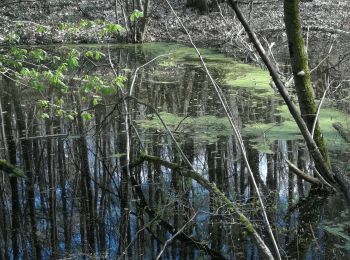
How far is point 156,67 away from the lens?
11.4 m

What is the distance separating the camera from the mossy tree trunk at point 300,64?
4.13 meters

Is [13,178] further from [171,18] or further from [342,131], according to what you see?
[171,18]

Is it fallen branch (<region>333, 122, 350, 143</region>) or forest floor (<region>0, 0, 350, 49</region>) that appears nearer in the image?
fallen branch (<region>333, 122, 350, 143</region>)

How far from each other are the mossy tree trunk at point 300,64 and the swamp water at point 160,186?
0.73m

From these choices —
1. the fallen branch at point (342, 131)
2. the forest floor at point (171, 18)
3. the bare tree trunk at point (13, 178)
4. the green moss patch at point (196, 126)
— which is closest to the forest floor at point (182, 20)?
the forest floor at point (171, 18)

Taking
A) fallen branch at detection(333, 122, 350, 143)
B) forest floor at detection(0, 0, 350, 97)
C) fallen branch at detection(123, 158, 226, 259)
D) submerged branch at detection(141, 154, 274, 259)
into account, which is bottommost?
fallen branch at detection(123, 158, 226, 259)

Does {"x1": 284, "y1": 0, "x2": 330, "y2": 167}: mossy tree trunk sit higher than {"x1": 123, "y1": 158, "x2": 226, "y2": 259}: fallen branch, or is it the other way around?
{"x1": 284, "y1": 0, "x2": 330, "y2": 167}: mossy tree trunk

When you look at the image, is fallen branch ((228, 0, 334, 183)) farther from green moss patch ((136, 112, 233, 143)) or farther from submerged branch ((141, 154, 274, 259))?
green moss patch ((136, 112, 233, 143))

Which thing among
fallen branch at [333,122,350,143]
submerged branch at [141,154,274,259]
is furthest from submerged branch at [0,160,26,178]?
fallen branch at [333,122,350,143]

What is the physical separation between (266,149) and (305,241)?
2026 millimetres

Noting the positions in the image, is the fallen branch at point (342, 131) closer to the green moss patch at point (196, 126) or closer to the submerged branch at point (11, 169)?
the green moss patch at point (196, 126)

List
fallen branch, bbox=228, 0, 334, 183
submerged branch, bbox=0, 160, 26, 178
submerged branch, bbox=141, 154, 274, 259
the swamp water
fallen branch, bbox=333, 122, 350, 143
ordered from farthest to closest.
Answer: fallen branch, bbox=333, 122, 350, 143, submerged branch, bbox=0, 160, 26, 178, the swamp water, fallen branch, bbox=228, 0, 334, 183, submerged branch, bbox=141, 154, 274, 259

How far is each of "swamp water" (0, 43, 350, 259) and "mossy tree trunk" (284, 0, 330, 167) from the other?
73cm

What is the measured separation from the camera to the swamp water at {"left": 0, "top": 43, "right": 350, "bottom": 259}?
13.0 ft
